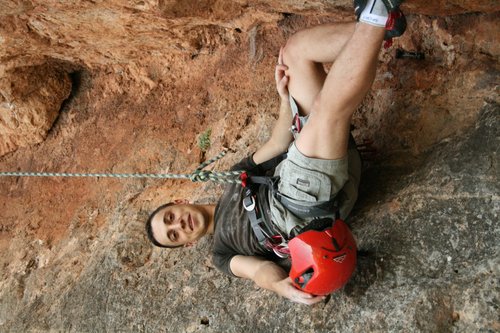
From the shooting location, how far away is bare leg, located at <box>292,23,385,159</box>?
2088 mm

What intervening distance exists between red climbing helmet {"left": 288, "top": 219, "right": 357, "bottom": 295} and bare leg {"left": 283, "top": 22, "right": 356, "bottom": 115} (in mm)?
774

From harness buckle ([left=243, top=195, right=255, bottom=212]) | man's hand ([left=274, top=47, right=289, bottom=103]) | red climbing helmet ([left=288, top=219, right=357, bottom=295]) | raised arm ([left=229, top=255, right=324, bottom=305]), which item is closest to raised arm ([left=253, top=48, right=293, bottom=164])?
man's hand ([left=274, top=47, right=289, bottom=103])

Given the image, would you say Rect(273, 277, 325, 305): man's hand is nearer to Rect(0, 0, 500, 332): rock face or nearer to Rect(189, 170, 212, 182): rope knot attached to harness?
Rect(0, 0, 500, 332): rock face

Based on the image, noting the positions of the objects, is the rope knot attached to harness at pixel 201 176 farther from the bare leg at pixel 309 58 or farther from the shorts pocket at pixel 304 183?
the bare leg at pixel 309 58

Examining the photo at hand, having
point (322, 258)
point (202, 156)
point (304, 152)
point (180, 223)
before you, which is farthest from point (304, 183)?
point (202, 156)

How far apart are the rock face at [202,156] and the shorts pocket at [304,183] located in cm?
50

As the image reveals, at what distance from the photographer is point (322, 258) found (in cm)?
232

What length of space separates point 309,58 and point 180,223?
152 cm

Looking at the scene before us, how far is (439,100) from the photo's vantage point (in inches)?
115

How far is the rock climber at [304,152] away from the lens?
6.98 feet

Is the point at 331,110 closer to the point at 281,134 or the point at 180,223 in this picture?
the point at 281,134

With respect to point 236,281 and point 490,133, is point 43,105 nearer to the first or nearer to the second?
point 236,281

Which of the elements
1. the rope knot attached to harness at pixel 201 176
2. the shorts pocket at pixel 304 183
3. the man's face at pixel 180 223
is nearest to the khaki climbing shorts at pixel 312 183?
the shorts pocket at pixel 304 183

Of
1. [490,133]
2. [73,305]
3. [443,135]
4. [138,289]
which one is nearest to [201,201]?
[138,289]
